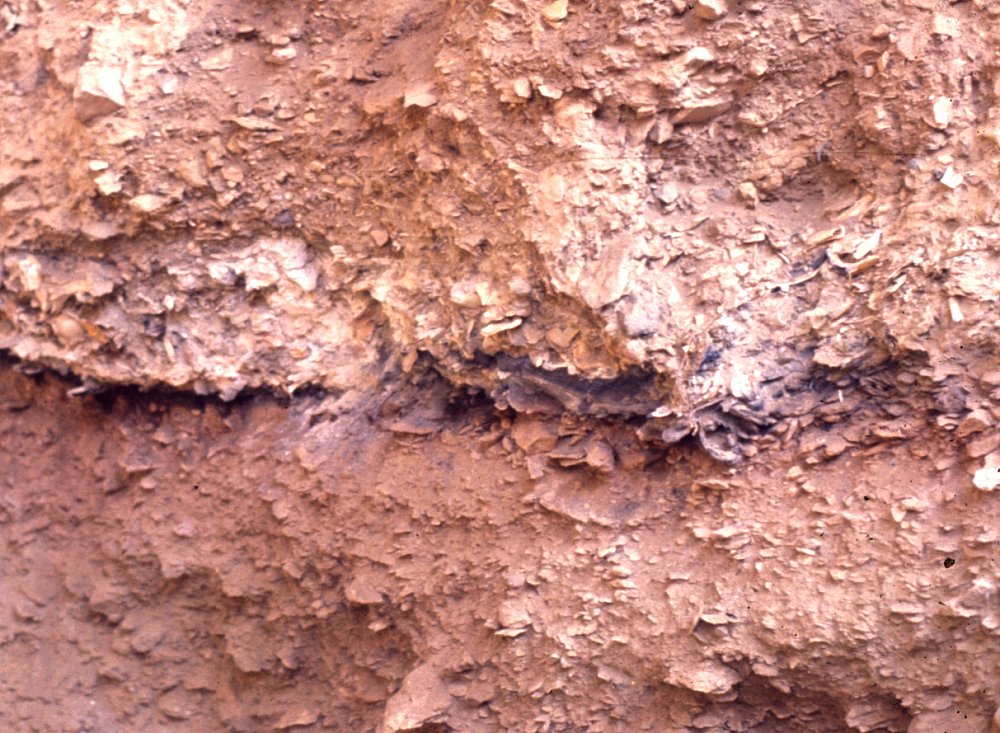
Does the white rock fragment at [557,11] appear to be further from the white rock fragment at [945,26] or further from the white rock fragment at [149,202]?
the white rock fragment at [149,202]

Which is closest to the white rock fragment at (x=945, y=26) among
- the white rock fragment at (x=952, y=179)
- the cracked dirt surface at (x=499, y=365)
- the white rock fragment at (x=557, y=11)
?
the cracked dirt surface at (x=499, y=365)

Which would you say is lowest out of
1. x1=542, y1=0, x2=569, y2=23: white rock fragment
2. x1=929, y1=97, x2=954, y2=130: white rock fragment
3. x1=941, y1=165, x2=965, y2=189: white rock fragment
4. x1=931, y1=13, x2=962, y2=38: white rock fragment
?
x1=941, y1=165, x2=965, y2=189: white rock fragment

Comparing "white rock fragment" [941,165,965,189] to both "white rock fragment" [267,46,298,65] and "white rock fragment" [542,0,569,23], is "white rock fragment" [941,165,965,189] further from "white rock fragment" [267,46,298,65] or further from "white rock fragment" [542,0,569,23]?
"white rock fragment" [267,46,298,65]

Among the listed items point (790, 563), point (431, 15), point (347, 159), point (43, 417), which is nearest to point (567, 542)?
point (790, 563)

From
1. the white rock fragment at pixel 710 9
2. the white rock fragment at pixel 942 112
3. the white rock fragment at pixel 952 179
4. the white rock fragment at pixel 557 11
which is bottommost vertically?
the white rock fragment at pixel 952 179

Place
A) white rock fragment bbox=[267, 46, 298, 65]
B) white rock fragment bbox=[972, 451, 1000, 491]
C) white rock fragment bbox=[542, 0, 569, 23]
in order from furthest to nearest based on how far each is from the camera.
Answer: white rock fragment bbox=[267, 46, 298, 65], white rock fragment bbox=[542, 0, 569, 23], white rock fragment bbox=[972, 451, 1000, 491]

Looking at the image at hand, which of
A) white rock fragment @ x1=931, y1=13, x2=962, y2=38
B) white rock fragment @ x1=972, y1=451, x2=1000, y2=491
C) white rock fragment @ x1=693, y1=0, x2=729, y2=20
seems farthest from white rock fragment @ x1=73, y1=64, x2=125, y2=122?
white rock fragment @ x1=972, y1=451, x2=1000, y2=491

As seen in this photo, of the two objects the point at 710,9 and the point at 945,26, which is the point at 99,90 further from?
the point at 945,26
